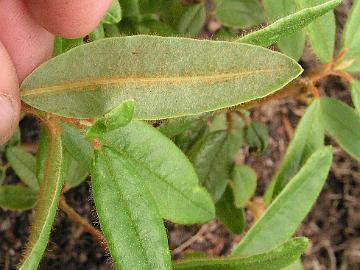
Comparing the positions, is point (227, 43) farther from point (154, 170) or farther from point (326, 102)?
point (326, 102)

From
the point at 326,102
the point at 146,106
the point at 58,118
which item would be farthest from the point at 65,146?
the point at 326,102

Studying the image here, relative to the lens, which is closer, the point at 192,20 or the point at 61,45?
the point at 61,45

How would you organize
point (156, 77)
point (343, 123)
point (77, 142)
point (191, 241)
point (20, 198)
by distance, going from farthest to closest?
1. point (191, 241)
2. point (20, 198)
3. point (343, 123)
4. point (77, 142)
5. point (156, 77)

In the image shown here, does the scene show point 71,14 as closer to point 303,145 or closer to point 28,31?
point 28,31

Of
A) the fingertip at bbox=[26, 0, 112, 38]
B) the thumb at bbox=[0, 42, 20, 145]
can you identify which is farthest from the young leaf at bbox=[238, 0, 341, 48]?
the thumb at bbox=[0, 42, 20, 145]

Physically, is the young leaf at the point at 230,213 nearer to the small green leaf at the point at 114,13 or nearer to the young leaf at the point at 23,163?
the young leaf at the point at 23,163

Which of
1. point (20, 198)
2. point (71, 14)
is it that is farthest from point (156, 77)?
point (20, 198)
